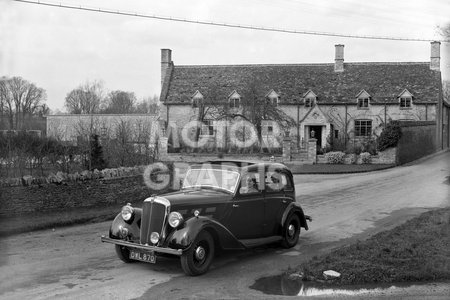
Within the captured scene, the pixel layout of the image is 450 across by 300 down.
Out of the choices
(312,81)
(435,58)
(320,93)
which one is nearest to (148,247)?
(320,93)

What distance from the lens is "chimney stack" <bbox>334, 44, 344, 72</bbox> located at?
51625 millimetres

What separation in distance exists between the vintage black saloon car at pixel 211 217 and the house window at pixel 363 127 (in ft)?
127

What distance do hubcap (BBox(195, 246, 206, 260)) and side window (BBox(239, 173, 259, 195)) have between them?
61.5 inches

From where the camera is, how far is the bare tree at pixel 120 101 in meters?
102

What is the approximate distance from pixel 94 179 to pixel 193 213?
7982 mm

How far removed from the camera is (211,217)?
29.8 feet

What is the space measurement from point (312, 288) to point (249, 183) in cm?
281

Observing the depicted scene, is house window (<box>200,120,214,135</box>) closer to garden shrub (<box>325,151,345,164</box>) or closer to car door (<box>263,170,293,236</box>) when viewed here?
garden shrub (<box>325,151,345,164</box>)

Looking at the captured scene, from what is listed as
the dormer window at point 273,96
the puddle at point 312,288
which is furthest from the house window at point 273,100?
the puddle at point 312,288

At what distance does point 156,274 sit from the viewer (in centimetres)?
862

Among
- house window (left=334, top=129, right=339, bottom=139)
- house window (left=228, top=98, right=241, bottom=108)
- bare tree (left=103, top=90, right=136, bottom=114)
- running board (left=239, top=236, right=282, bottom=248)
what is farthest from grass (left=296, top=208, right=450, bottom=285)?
bare tree (left=103, top=90, right=136, bottom=114)

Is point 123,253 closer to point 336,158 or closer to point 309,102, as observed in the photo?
point 336,158

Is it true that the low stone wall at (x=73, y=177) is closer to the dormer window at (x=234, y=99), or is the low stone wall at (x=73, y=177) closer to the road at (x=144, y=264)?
the road at (x=144, y=264)

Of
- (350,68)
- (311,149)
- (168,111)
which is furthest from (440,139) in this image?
(168,111)
